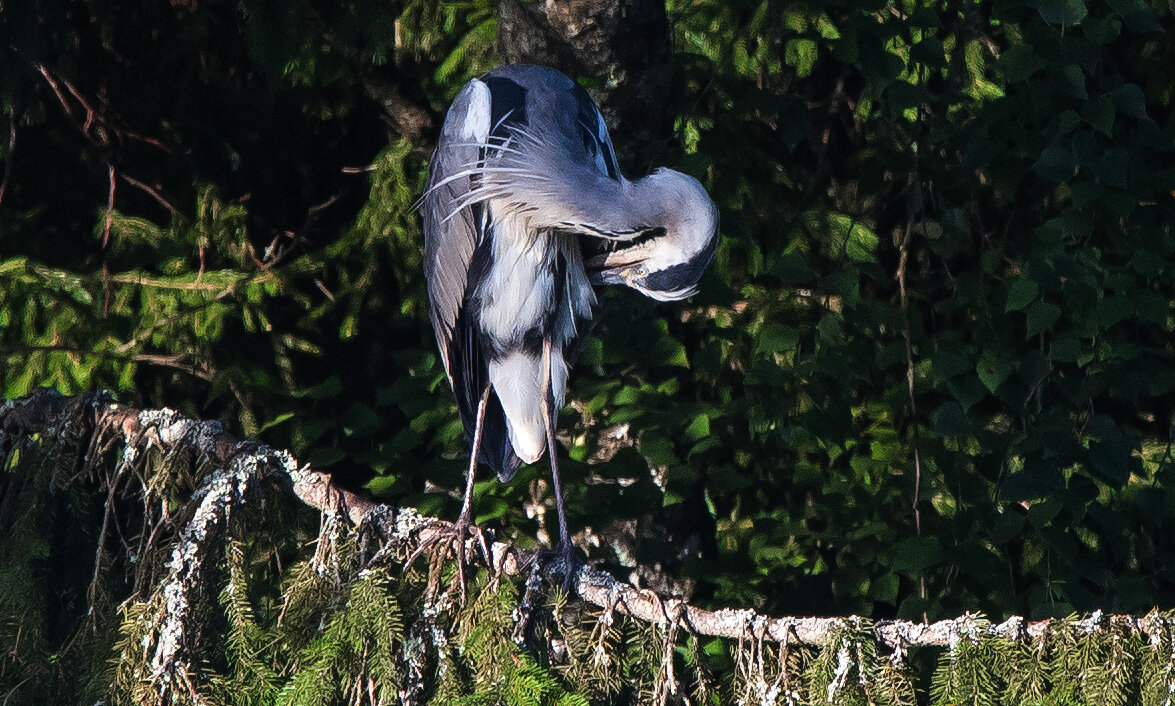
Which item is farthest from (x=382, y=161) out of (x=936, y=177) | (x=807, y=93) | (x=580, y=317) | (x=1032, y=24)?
(x=1032, y=24)

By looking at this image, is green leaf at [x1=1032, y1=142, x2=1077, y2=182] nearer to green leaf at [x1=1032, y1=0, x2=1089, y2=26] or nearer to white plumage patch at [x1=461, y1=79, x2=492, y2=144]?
green leaf at [x1=1032, y1=0, x2=1089, y2=26]

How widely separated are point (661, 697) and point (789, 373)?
4.88 feet

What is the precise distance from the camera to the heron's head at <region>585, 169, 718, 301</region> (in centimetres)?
240

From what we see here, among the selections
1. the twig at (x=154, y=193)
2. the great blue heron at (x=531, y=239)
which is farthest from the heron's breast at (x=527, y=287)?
the twig at (x=154, y=193)

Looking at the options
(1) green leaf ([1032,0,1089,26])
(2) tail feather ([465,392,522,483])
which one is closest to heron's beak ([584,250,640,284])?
(2) tail feather ([465,392,522,483])

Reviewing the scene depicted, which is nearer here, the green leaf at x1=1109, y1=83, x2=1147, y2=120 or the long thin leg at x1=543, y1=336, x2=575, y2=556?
the green leaf at x1=1109, y1=83, x2=1147, y2=120

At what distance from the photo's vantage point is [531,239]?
8.56 feet

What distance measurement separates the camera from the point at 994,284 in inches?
123

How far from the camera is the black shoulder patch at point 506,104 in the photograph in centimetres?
265

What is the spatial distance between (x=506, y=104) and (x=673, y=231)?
53 centimetres

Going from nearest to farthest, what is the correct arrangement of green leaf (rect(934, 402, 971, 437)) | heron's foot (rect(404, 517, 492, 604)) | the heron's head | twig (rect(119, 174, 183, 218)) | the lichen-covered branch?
the lichen-covered branch, heron's foot (rect(404, 517, 492, 604)), the heron's head, green leaf (rect(934, 402, 971, 437)), twig (rect(119, 174, 183, 218))

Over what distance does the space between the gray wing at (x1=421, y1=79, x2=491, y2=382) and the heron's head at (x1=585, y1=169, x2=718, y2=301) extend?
16.3 inches

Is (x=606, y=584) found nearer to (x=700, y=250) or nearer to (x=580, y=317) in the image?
(x=700, y=250)

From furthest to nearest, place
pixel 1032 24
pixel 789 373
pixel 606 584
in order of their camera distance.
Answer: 1. pixel 789 373
2. pixel 1032 24
3. pixel 606 584
